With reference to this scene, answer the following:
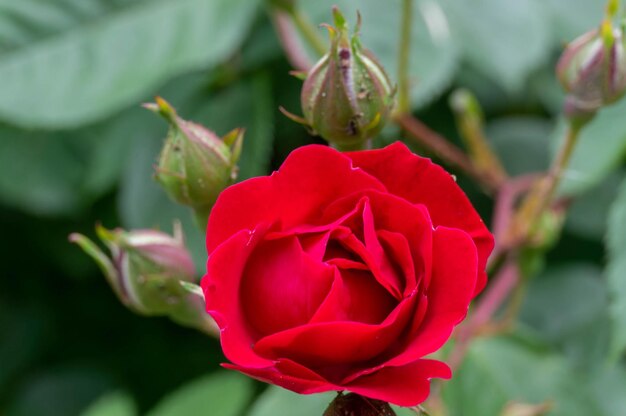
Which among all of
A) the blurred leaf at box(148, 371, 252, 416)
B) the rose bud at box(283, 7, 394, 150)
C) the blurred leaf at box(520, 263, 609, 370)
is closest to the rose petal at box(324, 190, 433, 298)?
the rose bud at box(283, 7, 394, 150)

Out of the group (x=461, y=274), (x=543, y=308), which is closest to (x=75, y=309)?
(x=543, y=308)

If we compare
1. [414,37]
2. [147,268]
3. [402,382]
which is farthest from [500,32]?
[402,382]

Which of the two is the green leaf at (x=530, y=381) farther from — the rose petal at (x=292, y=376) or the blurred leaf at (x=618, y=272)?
the rose petal at (x=292, y=376)

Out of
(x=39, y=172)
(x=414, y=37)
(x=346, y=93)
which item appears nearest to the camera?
(x=346, y=93)

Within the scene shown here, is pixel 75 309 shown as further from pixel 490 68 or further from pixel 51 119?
pixel 490 68

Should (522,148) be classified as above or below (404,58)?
below

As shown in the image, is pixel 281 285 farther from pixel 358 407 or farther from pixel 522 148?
pixel 522 148

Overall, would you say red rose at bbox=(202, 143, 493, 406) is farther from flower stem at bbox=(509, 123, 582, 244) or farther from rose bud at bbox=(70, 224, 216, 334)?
flower stem at bbox=(509, 123, 582, 244)
